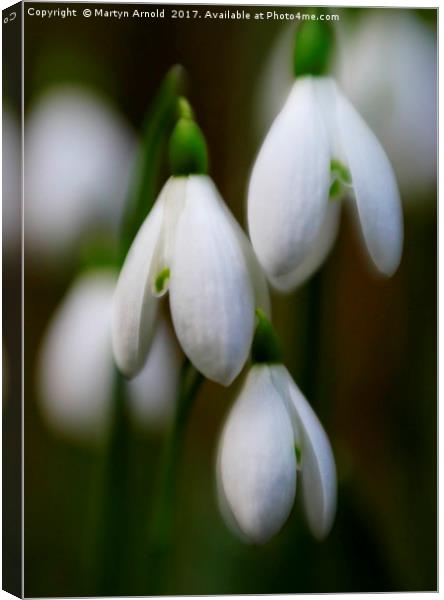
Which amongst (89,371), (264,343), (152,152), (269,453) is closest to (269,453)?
(269,453)

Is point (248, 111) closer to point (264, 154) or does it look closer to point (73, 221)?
point (264, 154)

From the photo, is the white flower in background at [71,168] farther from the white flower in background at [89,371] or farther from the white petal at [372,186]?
the white petal at [372,186]

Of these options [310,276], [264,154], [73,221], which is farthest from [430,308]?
[73,221]

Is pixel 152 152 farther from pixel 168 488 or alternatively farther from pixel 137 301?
pixel 168 488

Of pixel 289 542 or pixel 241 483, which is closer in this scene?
pixel 241 483

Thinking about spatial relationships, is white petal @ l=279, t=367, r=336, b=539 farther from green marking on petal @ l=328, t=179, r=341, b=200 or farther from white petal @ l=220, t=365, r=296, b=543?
green marking on petal @ l=328, t=179, r=341, b=200

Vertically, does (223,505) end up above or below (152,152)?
below
